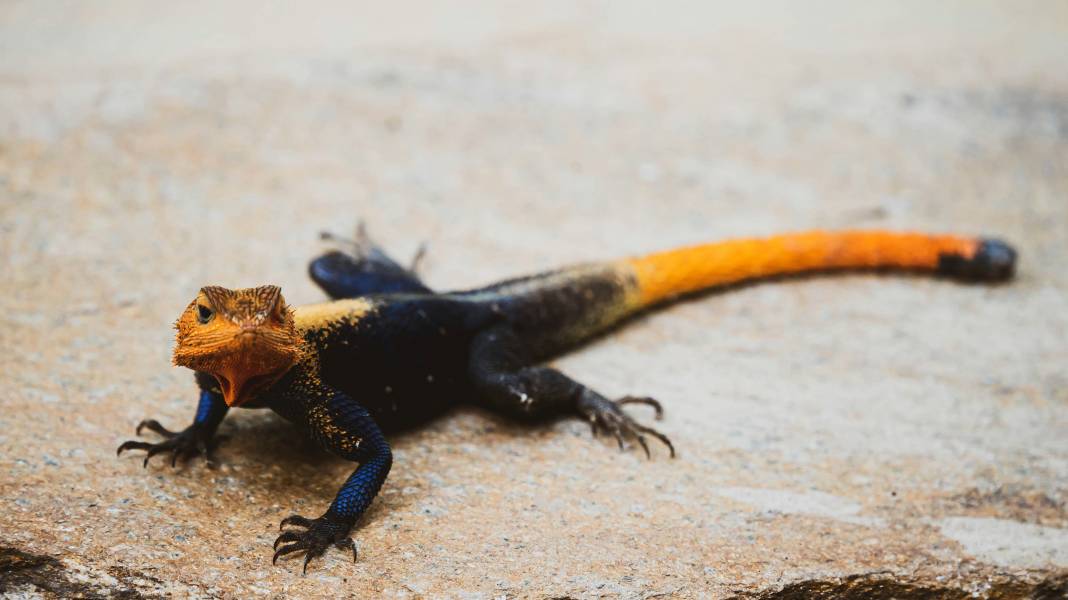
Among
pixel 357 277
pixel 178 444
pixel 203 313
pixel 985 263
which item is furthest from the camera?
pixel 985 263

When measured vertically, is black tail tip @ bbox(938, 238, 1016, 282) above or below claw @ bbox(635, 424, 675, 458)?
above

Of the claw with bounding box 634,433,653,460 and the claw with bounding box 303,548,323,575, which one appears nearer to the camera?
the claw with bounding box 303,548,323,575

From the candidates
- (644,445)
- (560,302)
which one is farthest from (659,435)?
(560,302)

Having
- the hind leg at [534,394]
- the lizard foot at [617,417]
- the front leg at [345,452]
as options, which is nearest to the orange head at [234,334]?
the front leg at [345,452]

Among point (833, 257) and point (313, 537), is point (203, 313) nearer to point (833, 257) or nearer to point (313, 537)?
point (313, 537)

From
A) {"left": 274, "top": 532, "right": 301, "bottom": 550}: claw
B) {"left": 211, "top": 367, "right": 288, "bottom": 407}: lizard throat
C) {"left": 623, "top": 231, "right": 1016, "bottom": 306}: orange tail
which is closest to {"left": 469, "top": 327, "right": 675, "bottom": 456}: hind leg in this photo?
{"left": 211, "top": 367, "right": 288, "bottom": 407}: lizard throat

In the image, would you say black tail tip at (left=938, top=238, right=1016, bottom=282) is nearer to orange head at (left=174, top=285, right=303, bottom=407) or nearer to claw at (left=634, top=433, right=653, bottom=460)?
claw at (left=634, top=433, right=653, bottom=460)
